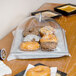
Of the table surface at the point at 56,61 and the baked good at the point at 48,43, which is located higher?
the baked good at the point at 48,43

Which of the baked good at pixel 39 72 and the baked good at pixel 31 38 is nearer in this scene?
the baked good at pixel 39 72

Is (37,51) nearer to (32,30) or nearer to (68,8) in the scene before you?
(32,30)

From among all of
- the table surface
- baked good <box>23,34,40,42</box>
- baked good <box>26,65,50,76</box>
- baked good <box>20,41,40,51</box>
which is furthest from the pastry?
baked good <box>26,65,50,76</box>

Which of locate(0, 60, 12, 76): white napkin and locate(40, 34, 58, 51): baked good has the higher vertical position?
locate(40, 34, 58, 51): baked good

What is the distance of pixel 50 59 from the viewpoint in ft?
2.84

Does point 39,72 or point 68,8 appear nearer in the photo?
point 39,72

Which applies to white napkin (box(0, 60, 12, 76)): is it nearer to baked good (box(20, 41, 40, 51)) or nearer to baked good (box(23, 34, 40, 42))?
baked good (box(20, 41, 40, 51))

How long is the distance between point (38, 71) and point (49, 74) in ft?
0.17

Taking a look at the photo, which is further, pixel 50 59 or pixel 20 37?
pixel 20 37

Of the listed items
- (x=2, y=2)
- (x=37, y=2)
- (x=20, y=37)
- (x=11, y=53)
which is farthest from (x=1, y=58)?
(x=37, y=2)

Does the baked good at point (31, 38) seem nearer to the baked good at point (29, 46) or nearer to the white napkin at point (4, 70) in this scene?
the baked good at point (29, 46)

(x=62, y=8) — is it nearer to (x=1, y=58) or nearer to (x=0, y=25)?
(x=0, y=25)

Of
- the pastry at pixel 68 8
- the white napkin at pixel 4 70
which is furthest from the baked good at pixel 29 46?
the pastry at pixel 68 8

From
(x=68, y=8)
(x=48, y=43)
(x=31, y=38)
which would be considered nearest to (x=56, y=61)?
(x=48, y=43)
